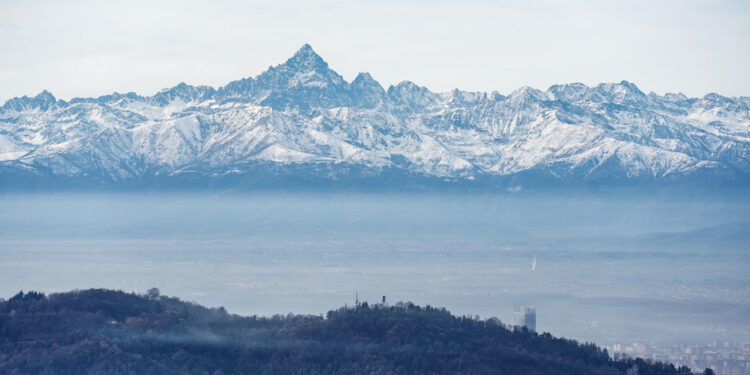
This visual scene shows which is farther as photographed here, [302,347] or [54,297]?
[54,297]

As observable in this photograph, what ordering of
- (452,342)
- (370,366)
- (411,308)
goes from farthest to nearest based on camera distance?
(411,308) → (452,342) → (370,366)

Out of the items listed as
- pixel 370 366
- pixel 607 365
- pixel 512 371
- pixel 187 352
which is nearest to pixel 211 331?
pixel 187 352

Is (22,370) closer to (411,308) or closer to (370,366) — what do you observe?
(370,366)

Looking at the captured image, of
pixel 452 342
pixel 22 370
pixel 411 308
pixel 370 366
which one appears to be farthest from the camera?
pixel 411 308

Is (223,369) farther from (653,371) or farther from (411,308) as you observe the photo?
(653,371)

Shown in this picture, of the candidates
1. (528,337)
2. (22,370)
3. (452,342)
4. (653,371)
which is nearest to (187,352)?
(22,370)

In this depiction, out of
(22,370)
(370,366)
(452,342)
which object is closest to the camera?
(22,370)
